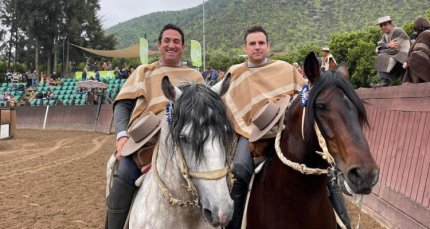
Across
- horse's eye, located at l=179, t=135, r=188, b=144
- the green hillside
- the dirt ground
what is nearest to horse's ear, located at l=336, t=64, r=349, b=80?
horse's eye, located at l=179, t=135, r=188, b=144

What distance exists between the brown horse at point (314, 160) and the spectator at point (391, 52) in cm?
513

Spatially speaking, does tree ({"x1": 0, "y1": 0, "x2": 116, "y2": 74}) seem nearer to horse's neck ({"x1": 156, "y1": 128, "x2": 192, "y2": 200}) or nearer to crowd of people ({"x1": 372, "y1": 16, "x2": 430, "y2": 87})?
crowd of people ({"x1": 372, "y1": 16, "x2": 430, "y2": 87})

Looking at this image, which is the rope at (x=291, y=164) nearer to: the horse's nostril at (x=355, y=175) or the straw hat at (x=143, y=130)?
the horse's nostril at (x=355, y=175)

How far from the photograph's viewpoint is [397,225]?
5836 mm

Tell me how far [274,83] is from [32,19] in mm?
52388

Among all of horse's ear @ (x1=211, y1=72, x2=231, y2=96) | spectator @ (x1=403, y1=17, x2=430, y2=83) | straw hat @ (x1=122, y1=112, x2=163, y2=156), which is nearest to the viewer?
horse's ear @ (x1=211, y1=72, x2=231, y2=96)

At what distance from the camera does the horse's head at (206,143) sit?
8.25ft

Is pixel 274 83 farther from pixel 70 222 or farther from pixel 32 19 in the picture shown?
pixel 32 19

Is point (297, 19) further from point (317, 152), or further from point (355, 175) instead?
point (355, 175)

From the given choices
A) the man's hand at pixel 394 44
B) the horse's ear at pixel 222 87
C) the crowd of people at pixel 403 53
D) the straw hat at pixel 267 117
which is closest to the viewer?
the horse's ear at pixel 222 87

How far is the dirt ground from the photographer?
22.5ft

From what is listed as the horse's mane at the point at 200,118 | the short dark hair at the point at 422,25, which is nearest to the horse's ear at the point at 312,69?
the horse's mane at the point at 200,118

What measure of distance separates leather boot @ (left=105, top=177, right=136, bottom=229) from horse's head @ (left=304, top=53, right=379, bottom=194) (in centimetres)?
147

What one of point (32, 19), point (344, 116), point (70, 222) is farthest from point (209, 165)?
point (32, 19)
